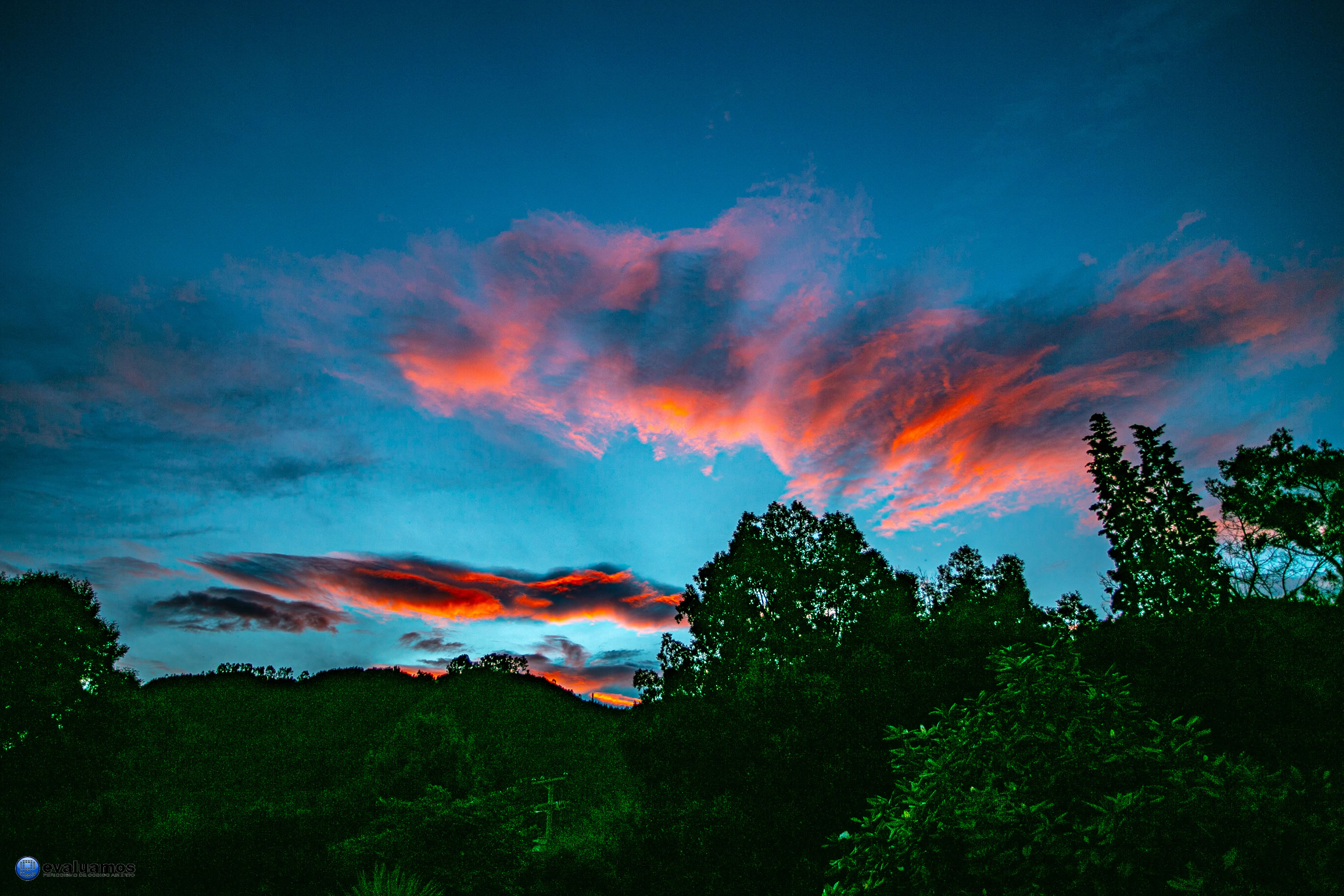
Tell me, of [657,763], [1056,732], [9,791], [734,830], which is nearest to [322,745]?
[9,791]

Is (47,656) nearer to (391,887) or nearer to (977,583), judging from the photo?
(391,887)

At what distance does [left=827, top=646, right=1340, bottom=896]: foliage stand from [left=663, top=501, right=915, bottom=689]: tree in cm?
1881

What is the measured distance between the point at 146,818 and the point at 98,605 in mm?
13176

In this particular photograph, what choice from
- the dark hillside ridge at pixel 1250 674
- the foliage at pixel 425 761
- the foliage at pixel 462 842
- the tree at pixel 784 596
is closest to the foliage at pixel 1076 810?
the dark hillside ridge at pixel 1250 674

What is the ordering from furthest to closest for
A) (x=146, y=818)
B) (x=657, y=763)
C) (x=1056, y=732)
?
(x=146, y=818) < (x=657, y=763) < (x=1056, y=732)

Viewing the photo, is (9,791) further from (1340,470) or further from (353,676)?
(1340,470)

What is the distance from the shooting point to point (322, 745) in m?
52.2

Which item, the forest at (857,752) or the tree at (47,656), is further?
the tree at (47,656)

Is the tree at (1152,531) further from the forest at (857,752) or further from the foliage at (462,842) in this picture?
the foliage at (462,842)

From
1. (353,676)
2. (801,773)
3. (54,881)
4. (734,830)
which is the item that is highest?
(353,676)

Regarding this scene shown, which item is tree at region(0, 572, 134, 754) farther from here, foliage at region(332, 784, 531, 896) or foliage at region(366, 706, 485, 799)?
foliage at region(332, 784, 531, 896)

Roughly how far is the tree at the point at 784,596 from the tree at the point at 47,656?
88.6ft

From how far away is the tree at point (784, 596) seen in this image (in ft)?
90.5

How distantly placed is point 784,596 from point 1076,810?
2331cm
